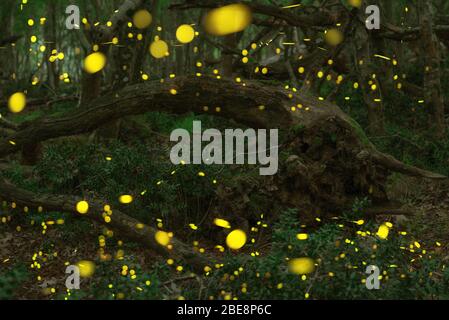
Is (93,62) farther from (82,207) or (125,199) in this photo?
(82,207)

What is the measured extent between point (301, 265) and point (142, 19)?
778 cm

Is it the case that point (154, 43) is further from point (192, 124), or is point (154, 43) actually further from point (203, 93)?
point (203, 93)

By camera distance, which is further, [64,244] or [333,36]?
[333,36]

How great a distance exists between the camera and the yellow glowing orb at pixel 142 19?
11844mm

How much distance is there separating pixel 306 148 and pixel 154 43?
12.2 metres

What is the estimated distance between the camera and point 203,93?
9227mm

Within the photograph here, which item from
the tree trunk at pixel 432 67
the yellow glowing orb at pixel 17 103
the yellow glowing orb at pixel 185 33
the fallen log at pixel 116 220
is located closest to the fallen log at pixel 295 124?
the fallen log at pixel 116 220

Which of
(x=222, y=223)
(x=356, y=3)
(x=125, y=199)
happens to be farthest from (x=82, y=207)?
(x=356, y=3)

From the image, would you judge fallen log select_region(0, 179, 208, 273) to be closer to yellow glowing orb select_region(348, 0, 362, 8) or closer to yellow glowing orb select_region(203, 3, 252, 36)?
yellow glowing orb select_region(203, 3, 252, 36)

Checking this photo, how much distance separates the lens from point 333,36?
35.6 ft

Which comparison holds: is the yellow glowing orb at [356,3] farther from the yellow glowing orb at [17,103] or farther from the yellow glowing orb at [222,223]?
the yellow glowing orb at [17,103]

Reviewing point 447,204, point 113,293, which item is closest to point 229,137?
point 447,204

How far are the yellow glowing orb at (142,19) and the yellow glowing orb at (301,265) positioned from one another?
7.46 meters
